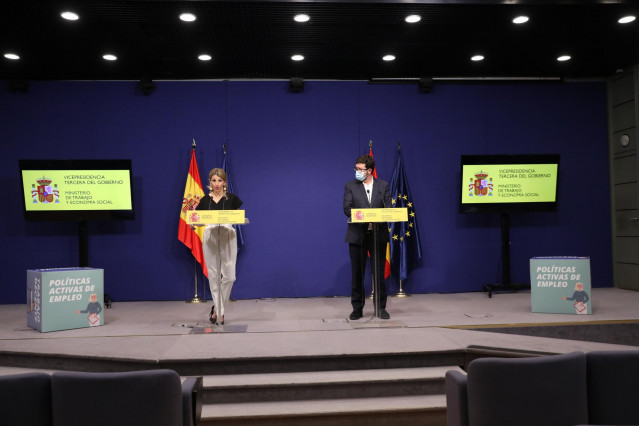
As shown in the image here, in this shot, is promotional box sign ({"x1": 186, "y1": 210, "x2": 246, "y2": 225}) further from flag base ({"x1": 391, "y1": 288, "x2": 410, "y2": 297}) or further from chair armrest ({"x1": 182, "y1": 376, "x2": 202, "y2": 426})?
flag base ({"x1": 391, "y1": 288, "x2": 410, "y2": 297})

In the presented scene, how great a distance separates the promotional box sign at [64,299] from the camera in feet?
15.4

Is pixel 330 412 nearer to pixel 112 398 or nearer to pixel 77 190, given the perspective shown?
pixel 112 398

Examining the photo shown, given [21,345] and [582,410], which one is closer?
[582,410]

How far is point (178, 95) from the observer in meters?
6.94

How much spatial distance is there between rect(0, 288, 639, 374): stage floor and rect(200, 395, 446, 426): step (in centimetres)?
42

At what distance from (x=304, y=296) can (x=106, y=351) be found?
132 inches

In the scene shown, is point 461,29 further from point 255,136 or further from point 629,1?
point 255,136

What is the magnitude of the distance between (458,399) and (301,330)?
2.66m

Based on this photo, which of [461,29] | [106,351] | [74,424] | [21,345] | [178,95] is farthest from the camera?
[178,95]

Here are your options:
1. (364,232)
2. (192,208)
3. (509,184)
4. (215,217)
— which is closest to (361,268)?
(364,232)

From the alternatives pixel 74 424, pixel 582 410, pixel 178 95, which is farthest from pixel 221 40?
pixel 582 410

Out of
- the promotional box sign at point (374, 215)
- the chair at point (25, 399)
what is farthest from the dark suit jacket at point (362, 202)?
the chair at point (25, 399)

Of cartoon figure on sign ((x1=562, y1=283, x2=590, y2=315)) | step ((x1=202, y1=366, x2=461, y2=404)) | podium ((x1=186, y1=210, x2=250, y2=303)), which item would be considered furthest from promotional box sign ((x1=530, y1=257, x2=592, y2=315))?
podium ((x1=186, y1=210, x2=250, y2=303))

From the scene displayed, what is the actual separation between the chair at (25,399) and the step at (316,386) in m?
1.53
